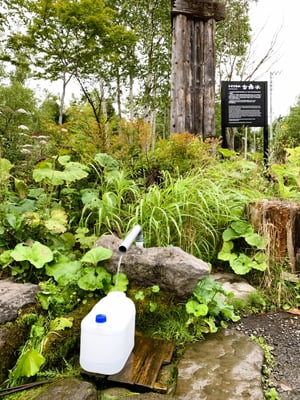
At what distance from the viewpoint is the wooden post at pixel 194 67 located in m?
5.25

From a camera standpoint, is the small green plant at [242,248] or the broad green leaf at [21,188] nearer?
the small green plant at [242,248]

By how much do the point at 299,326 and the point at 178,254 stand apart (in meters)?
0.90

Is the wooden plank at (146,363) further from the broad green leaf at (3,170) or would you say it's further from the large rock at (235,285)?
the broad green leaf at (3,170)

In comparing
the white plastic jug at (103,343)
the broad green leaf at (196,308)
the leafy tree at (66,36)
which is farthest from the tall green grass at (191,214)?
the leafy tree at (66,36)

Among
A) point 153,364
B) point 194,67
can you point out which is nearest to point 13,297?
point 153,364

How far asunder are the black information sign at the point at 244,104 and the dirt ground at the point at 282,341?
12.2 ft

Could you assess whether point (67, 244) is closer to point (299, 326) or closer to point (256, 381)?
point (256, 381)

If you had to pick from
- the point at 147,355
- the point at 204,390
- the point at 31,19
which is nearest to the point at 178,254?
the point at 147,355

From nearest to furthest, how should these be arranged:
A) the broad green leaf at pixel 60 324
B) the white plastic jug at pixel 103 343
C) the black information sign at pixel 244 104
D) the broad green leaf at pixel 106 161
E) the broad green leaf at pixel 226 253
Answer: the white plastic jug at pixel 103 343
the broad green leaf at pixel 60 324
the broad green leaf at pixel 226 253
the broad green leaf at pixel 106 161
the black information sign at pixel 244 104

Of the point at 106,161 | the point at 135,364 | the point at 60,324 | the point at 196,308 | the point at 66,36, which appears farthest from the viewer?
the point at 66,36

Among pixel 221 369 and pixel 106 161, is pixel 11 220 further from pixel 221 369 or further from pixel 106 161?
pixel 221 369

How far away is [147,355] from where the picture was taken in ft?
5.13

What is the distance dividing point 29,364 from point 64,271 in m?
0.62

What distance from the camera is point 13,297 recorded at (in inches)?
66.5
